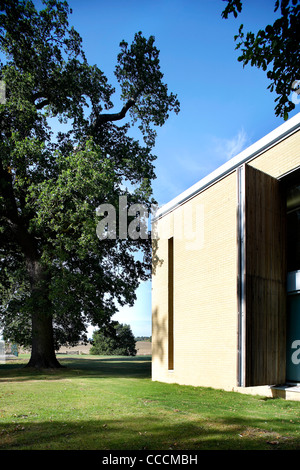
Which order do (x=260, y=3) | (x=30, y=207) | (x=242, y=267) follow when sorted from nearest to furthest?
(x=260, y=3) → (x=242, y=267) → (x=30, y=207)

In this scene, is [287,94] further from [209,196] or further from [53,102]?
[53,102]

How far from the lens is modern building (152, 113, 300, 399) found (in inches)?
446

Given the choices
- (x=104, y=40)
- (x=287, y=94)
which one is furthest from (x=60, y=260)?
(x=287, y=94)

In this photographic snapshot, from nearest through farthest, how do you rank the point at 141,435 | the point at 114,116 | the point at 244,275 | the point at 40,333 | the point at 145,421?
the point at 141,435
the point at 145,421
the point at 244,275
the point at 40,333
the point at 114,116

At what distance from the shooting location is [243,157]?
13688 mm

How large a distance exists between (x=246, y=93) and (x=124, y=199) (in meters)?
10.7

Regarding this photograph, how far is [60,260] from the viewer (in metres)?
20.1

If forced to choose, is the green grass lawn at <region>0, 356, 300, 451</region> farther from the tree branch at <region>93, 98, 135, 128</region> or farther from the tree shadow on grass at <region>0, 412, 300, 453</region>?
the tree branch at <region>93, 98, 135, 128</region>

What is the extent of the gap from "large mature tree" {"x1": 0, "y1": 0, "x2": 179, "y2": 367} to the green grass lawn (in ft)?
28.3

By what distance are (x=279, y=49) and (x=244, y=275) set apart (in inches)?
231

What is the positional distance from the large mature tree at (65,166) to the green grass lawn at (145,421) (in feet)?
28.3

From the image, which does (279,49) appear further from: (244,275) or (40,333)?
(40,333)

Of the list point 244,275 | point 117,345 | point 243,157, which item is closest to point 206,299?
point 244,275

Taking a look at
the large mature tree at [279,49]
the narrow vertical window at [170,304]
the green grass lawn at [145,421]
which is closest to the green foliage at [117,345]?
the narrow vertical window at [170,304]
